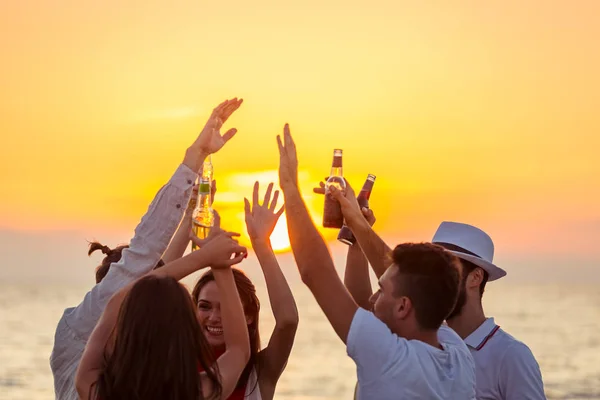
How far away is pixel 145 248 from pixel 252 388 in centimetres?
95

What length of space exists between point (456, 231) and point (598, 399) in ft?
81.0

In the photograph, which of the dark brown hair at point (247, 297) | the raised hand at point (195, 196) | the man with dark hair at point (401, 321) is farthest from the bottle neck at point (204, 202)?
the man with dark hair at point (401, 321)

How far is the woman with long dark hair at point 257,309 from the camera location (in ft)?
15.9

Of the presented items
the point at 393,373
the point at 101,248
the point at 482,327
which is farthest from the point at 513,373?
the point at 101,248

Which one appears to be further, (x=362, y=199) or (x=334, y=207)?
(x=362, y=199)

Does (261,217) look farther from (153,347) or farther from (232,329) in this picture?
(153,347)

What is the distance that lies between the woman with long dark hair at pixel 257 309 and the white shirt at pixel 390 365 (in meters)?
0.86

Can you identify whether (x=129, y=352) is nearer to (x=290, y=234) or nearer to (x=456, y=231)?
(x=290, y=234)

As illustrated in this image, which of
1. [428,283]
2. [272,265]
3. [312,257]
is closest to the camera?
[428,283]

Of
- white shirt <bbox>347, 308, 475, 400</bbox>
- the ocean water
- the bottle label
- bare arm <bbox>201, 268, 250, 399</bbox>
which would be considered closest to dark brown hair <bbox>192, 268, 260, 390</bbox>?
the bottle label

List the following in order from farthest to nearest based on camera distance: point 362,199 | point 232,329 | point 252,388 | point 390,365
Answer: point 362,199 → point 252,388 → point 232,329 → point 390,365

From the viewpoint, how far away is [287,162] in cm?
461

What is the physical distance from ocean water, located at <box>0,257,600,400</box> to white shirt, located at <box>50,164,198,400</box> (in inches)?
916

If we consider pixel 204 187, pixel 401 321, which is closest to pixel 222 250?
pixel 204 187
